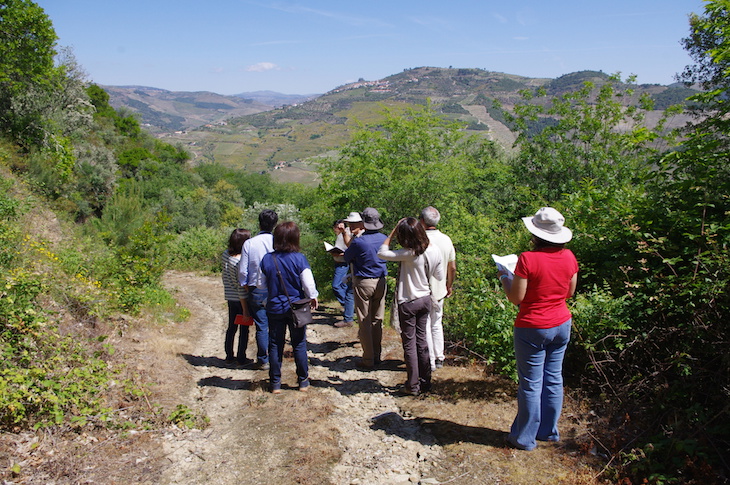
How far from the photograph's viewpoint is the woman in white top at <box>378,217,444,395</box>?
4.65 m

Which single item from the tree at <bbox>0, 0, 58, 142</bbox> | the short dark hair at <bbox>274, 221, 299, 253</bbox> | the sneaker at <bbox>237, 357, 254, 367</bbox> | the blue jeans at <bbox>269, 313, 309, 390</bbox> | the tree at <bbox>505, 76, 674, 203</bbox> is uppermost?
the tree at <bbox>0, 0, 58, 142</bbox>

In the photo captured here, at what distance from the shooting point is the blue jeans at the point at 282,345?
16.2ft

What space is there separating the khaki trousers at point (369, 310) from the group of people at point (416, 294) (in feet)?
0.04

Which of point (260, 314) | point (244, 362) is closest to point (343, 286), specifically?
point (244, 362)

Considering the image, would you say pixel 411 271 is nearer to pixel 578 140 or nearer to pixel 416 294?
pixel 416 294

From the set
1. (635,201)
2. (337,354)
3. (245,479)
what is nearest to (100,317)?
(337,354)

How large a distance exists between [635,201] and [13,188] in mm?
14640

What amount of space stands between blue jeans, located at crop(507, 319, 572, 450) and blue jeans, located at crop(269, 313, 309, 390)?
7.36 feet

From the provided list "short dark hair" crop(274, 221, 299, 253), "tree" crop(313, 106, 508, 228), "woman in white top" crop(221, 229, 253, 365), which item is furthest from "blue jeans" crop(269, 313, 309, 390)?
"tree" crop(313, 106, 508, 228)

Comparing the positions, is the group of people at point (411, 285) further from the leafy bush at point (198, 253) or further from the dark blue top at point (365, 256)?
the leafy bush at point (198, 253)

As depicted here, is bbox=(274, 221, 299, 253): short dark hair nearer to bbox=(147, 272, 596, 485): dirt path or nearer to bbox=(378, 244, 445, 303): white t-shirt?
bbox=(378, 244, 445, 303): white t-shirt

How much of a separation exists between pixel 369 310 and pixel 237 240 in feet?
6.15

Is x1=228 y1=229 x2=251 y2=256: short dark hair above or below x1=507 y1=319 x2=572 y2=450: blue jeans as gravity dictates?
above

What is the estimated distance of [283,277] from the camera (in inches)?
190
